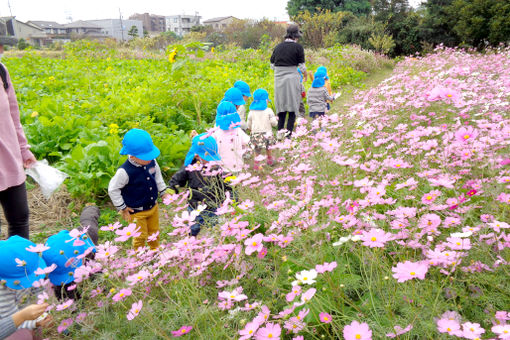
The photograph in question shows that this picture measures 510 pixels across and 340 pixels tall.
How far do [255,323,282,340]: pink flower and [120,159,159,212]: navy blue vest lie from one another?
6.39 ft

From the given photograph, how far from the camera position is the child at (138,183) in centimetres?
277

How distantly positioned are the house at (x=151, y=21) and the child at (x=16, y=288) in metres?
94.5

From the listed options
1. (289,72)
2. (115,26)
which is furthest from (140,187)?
(115,26)

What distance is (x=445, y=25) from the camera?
68.4 feet

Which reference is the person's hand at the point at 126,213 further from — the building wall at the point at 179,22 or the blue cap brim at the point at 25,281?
the building wall at the point at 179,22

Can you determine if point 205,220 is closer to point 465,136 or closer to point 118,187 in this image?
point 118,187

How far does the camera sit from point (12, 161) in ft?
7.85

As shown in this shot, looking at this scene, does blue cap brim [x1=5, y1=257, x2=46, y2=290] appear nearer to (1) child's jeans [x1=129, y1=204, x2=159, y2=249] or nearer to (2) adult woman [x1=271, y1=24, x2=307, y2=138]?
(1) child's jeans [x1=129, y1=204, x2=159, y2=249]

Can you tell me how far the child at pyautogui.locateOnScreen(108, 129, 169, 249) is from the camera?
2773 mm

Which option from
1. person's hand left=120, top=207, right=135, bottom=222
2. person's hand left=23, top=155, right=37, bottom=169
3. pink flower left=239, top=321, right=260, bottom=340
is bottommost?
person's hand left=120, top=207, right=135, bottom=222

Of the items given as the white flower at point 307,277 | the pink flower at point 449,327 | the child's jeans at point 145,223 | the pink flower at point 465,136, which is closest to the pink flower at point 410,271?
the pink flower at point 449,327

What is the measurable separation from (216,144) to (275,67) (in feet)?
9.72

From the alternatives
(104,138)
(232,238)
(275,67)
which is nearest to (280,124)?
(275,67)

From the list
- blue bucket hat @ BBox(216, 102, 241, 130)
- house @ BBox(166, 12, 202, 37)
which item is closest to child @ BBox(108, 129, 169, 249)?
blue bucket hat @ BBox(216, 102, 241, 130)
